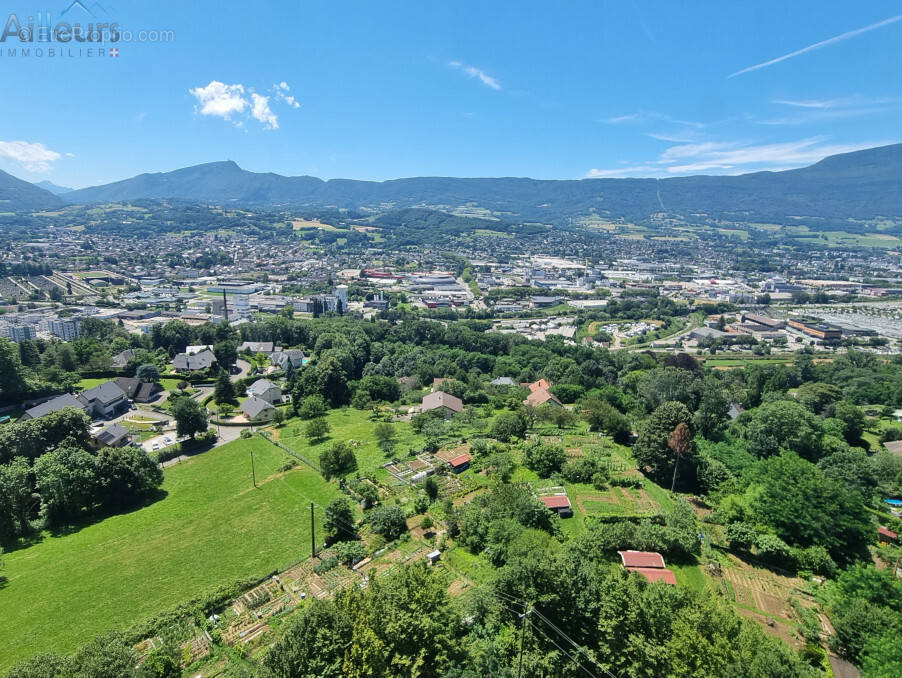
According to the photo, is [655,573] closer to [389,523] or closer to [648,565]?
[648,565]

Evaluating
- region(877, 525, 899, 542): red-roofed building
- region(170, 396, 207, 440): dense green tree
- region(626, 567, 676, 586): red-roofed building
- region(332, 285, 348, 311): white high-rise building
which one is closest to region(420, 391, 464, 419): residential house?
region(170, 396, 207, 440): dense green tree

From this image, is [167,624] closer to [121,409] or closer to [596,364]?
[121,409]

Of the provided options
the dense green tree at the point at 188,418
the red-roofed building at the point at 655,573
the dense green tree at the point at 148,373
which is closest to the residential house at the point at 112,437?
the dense green tree at the point at 188,418

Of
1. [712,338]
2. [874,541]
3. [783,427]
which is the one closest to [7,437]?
[874,541]

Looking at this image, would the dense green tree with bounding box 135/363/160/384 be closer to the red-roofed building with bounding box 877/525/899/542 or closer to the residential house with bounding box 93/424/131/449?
the residential house with bounding box 93/424/131/449

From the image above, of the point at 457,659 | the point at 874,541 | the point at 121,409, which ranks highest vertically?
the point at 457,659

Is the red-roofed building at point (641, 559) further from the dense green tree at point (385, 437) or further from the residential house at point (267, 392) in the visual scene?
the residential house at point (267, 392)
